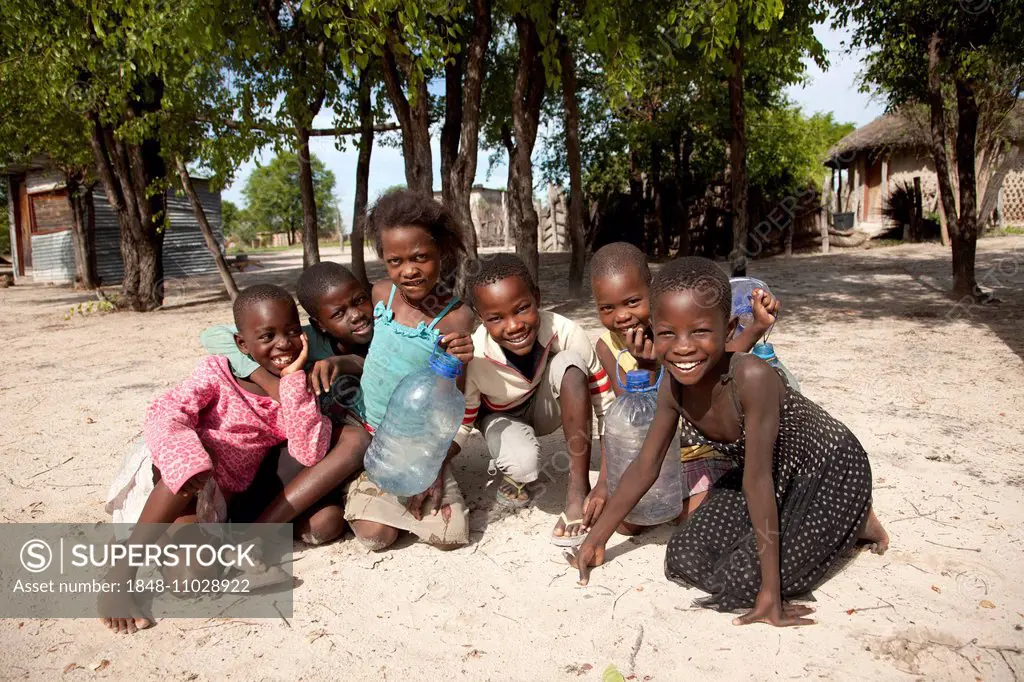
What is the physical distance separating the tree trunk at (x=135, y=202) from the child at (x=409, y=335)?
28.1 ft

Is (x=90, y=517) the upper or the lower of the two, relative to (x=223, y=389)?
lower

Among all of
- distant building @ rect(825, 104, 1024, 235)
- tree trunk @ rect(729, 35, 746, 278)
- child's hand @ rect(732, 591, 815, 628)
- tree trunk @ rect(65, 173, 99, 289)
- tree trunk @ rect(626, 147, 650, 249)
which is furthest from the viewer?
distant building @ rect(825, 104, 1024, 235)

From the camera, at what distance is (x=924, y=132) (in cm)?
1839

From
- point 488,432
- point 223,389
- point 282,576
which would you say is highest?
point 223,389

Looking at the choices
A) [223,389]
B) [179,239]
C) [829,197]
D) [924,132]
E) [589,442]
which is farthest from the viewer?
Answer: [179,239]

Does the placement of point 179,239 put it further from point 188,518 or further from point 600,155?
point 188,518

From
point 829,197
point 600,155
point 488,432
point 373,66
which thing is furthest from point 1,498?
point 829,197

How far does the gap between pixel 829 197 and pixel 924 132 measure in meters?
3.97

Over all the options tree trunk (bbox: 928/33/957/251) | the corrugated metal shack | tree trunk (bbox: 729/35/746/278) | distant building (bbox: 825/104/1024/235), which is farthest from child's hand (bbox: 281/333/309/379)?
distant building (bbox: 825/104/1024/235)

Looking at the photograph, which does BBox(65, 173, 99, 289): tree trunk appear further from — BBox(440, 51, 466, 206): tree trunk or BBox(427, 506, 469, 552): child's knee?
BBox(427, 506, 469, 552): child's knee

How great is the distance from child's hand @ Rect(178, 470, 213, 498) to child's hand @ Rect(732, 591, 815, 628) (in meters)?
1.87

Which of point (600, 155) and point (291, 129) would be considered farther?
point (600, 155)

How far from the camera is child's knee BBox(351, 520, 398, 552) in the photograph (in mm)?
2748

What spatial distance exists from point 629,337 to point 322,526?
1503 mm
